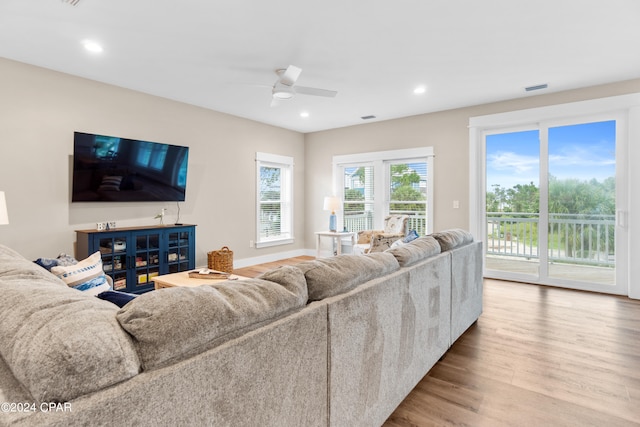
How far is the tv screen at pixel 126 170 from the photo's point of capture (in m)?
3.89

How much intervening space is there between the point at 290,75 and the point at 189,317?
3.02 metres

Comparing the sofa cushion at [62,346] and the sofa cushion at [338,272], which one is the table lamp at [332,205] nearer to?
the sofa cushion at [338,272]

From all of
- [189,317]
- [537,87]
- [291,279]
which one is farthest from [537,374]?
[537,87]

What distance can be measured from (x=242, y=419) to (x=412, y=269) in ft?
4.23

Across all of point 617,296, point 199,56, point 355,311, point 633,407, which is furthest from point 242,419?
point 617,296

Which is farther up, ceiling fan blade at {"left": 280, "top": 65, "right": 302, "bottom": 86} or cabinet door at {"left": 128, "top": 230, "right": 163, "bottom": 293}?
ceiling fan blade at {"left": 280, "top": 65, "right": 302, "bottom": 86}

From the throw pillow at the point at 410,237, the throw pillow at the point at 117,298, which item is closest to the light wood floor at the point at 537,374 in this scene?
the throw pillow at the point at 410,237

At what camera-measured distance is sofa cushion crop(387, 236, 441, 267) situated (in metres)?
2.03

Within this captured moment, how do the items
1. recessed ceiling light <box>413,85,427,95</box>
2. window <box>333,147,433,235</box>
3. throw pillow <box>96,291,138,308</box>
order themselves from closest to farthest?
1. throw pillow <box>96,291,138,308</box>
2. recessed ceiling light <box>413,85,427,95</box>
3. window <box>333,147,433,235</box>

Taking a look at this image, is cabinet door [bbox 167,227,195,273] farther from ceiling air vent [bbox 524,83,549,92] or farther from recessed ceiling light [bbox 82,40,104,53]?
ceiling air vent [bbox 524,83,549,92]

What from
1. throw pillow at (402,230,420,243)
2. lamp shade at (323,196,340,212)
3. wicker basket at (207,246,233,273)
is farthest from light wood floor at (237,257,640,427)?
wicker basket at (207,246,233,273)

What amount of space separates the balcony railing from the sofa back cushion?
4.79 meters

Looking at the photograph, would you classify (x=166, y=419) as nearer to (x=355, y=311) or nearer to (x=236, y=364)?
(x=236, y=364)

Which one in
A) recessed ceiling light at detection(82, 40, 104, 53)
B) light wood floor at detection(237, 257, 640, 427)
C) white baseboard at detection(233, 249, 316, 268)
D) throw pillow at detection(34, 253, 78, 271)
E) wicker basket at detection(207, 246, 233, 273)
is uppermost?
recessed ceiling light at detection(82, 40, 104, 53)
